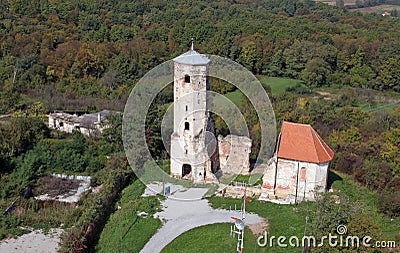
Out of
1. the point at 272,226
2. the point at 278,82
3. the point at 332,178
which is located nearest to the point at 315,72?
the point at 278,82

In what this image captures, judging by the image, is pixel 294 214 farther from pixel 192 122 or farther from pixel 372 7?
pixel 372 7

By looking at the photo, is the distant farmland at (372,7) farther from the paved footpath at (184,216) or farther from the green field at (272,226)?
the paved footpath at (184,216)

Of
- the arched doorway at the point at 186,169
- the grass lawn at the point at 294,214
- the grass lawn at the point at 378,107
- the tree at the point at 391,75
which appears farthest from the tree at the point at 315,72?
the arched doorway at the point at 186,169

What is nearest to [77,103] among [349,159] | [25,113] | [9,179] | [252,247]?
[25,113]

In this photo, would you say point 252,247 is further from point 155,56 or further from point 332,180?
point 155,56

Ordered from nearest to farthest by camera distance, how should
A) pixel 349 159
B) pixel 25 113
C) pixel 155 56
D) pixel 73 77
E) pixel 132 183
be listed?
pixel 132 183, pixel 349 159, pixel 25 113, pixel 73 77, pixel 155 56

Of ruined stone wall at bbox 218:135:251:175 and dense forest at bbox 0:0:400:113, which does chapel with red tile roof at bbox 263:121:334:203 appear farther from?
→ dense forest at bbox 0:0:400:113
